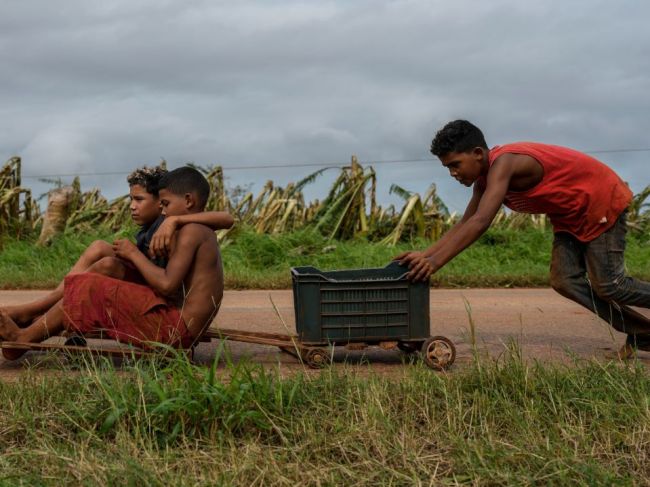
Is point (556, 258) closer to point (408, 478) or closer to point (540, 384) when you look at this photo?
point (540, 384)

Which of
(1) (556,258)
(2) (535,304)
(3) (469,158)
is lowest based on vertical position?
(2) (535,304)

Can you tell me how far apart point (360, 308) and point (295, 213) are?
35.6 feet

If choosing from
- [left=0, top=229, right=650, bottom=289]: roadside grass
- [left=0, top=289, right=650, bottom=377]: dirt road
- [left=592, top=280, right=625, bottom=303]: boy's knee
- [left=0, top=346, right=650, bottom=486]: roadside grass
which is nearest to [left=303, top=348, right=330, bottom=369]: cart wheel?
[left=0, top=289, right=650, bottom=377]: dirt road

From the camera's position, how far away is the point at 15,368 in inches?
210

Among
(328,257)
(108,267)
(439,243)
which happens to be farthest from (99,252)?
(328,257)

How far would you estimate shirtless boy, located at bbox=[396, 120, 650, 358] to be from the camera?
5230 millimetres

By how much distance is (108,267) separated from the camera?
5.17 m

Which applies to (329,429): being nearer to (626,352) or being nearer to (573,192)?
(573,192)

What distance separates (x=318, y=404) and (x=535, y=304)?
5.64m

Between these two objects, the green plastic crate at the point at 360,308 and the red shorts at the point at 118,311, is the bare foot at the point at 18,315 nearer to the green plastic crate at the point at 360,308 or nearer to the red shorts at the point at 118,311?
the red shorts at the point at 118,311

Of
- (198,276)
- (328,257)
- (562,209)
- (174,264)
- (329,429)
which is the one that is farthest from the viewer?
(328,257)

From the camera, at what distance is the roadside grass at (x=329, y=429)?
10.6ft

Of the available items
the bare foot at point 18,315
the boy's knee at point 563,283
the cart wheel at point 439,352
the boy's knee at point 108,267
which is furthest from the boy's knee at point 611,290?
the bare foot at point 18,315

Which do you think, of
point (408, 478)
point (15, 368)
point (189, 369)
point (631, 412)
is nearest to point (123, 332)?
point (15, 368)
